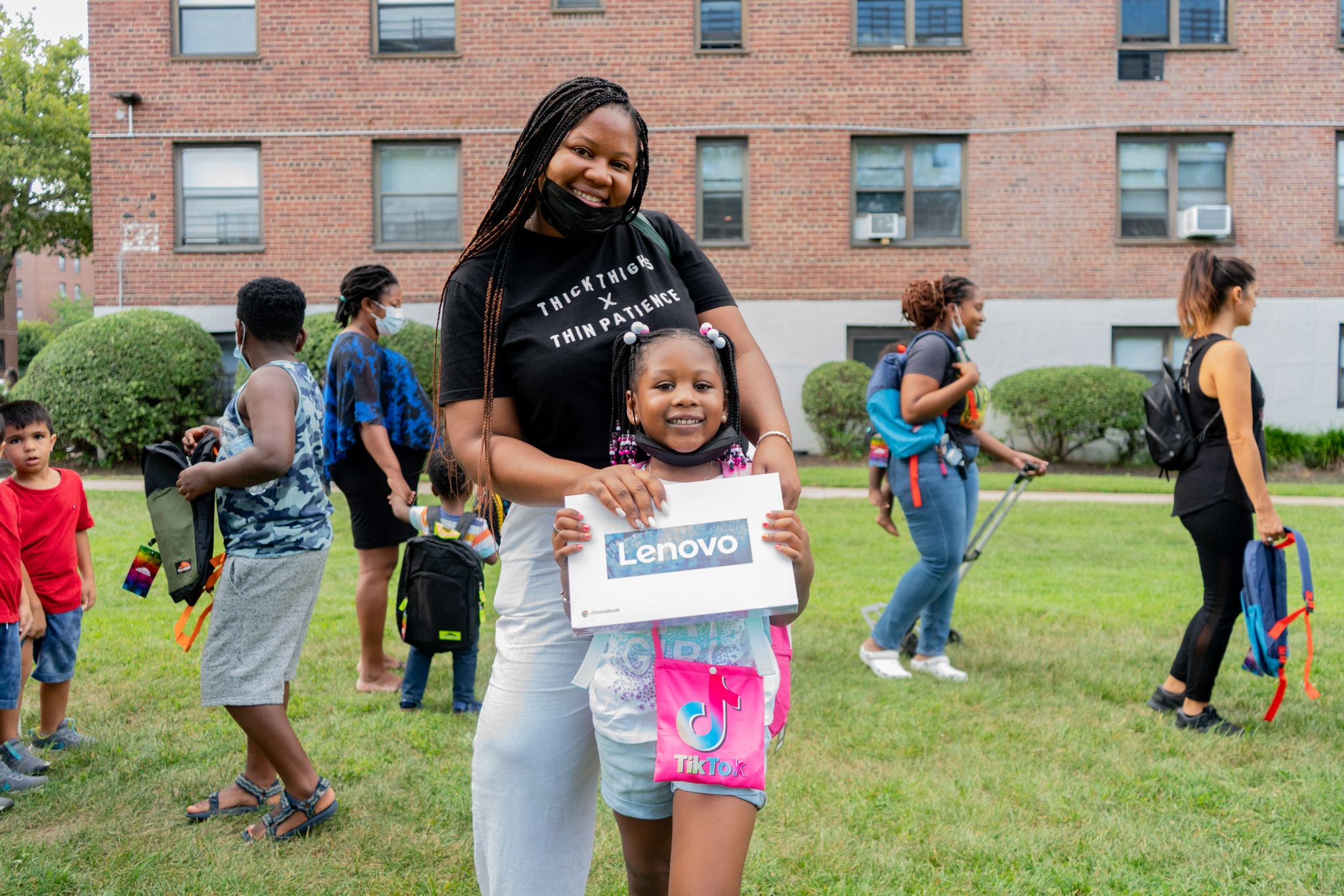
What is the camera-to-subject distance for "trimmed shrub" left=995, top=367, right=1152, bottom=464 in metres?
15.8

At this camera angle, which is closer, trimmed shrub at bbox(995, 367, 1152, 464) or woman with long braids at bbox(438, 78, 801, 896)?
woman with long braids at bbox(438, 78, 801, 896)

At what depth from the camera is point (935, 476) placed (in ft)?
17.2

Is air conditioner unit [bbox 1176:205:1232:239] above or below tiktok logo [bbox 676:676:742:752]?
above

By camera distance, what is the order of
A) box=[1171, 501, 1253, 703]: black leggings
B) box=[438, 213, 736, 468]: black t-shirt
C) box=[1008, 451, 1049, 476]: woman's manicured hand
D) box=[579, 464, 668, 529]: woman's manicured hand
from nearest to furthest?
box=[579, 464, 668, 529]: woman's manicured hand → box=[438, 213, 736, 468]: black t-shirt → box=[1171, 501, 1253, 703]: black leggings → box=[1008, 451, 1049, 476]: woman's manicured hand

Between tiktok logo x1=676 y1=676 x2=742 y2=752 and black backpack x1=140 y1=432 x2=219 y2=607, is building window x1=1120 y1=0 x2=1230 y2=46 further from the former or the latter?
tiktok logo x1=676 y1=676 x2=742 y2=752

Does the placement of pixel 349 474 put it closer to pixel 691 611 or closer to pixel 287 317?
pixel 287 317

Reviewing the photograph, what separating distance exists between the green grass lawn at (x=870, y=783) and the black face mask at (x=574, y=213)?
1.26m

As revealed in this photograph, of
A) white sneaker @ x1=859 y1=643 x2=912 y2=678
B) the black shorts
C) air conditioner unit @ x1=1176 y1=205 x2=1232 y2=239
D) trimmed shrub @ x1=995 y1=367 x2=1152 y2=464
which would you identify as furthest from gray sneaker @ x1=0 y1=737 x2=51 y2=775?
air conditioner unit @ x1=1176 y1=205 x2=1232 y2=239

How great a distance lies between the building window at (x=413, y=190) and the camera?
56.4ft

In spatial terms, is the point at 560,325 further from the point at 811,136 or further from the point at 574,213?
the point at 811,136

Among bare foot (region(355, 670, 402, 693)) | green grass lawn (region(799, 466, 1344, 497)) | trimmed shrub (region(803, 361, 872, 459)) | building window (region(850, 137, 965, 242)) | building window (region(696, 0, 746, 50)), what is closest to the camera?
bare foot (region(355, 670, 402, 693))

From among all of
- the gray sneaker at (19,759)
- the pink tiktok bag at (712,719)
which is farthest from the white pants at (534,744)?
the gray sneaker at (19,759)

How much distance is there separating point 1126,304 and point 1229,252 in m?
1.74

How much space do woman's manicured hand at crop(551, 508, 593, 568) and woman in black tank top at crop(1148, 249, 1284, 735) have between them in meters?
3.58
